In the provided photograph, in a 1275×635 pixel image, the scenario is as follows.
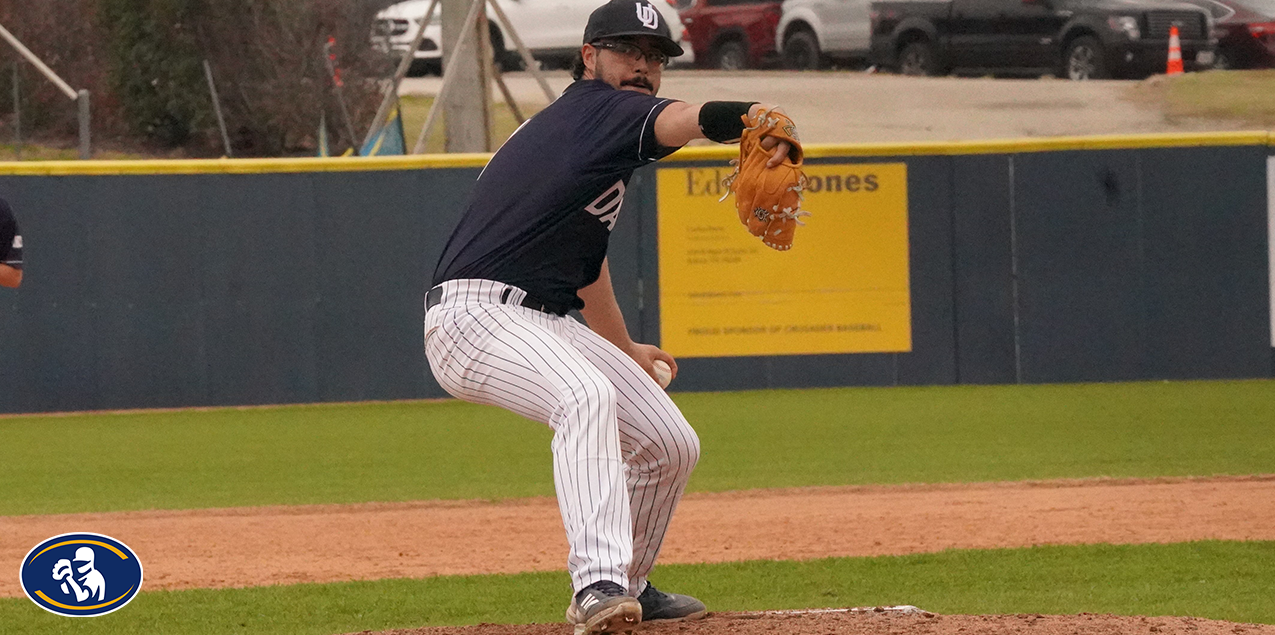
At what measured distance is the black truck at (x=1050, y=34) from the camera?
19.9m

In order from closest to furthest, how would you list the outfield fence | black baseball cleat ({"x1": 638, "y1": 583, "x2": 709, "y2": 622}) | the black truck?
black baseball cleat ({"x1": 638, "y1": 583, "x2": 709, "y2": 622}) → the outfield fence → the black truck

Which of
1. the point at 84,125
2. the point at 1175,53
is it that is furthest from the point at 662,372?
the point at 1175,53

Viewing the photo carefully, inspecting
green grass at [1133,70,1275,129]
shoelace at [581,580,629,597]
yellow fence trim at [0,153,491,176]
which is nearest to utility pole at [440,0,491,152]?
yellow fence trim at [0,153,491,176]

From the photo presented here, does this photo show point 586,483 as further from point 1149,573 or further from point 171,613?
point 1149,573

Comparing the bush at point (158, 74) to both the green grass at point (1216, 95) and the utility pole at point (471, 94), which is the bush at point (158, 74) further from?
the green grass at point (1216, 95)

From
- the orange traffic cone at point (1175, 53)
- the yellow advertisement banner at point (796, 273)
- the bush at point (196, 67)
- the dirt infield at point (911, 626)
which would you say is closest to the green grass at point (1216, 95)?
the orange traffic cone at point (1175, 53)

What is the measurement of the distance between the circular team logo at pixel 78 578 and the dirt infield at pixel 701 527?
377 millimetres

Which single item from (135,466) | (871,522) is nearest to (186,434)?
(135,466)

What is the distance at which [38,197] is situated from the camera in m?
12.1

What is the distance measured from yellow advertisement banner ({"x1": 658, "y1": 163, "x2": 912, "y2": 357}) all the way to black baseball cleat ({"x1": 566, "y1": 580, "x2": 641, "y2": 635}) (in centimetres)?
902

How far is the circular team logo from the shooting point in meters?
5.13

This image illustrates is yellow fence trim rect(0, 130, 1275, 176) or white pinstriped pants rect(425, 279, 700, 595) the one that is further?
yellow fence trim rect(0, 130, 1275, 176)

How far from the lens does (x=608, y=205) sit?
3.86m

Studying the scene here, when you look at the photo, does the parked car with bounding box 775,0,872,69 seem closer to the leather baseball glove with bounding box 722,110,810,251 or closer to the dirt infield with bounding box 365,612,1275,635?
the dirt infield with bounding box 365,612,1275,635
